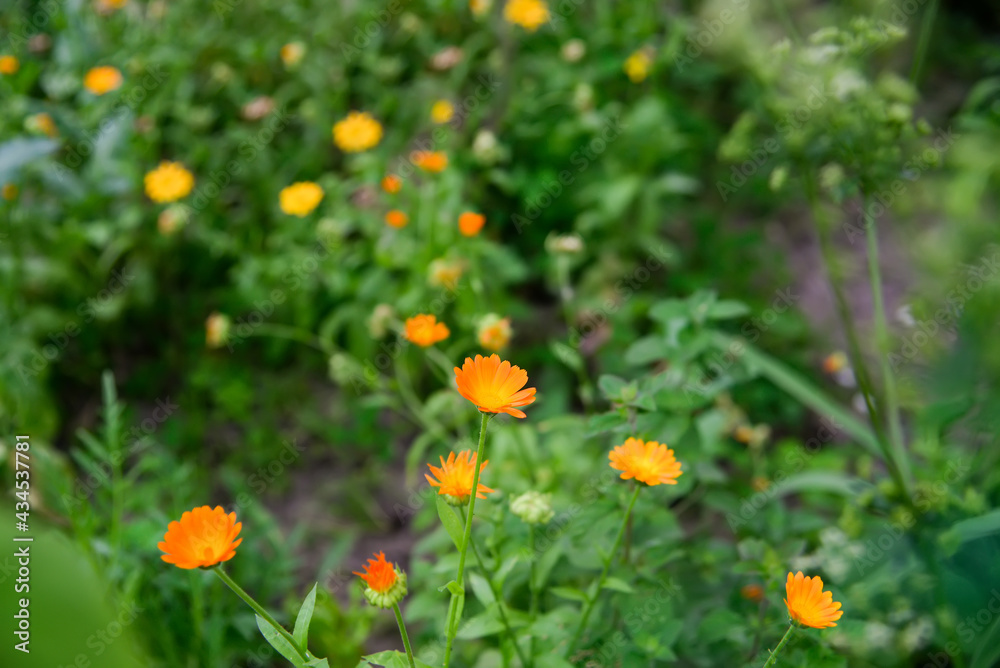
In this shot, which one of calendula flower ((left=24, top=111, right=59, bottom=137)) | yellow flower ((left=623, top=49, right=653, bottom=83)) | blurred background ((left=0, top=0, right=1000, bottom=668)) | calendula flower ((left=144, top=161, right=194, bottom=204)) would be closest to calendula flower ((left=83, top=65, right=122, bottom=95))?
blurred background ((left=0, top=0, right=1000, bottom=668))

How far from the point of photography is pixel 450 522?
28.9 inches

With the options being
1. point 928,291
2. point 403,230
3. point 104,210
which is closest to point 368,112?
point 403,230

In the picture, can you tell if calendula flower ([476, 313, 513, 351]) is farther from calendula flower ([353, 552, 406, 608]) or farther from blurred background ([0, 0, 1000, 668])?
calendula flower ([353, 552, 406, 608])

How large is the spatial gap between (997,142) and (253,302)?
206 cm

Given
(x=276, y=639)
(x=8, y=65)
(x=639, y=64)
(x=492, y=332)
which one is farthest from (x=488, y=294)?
(x=8, y=65)

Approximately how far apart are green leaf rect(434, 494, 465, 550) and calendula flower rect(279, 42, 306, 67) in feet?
6.19

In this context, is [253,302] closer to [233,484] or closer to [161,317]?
[161,317]

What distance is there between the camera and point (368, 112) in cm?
A: 235

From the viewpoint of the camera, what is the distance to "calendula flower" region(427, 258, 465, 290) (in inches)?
62.9

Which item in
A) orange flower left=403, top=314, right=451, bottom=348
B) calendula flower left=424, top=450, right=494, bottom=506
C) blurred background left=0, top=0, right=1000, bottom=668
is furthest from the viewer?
blurred background left=0, top=0, right=1000, bottom=668

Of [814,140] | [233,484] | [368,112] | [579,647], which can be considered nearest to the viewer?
[579,647]

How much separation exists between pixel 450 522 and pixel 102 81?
6.71 ft
